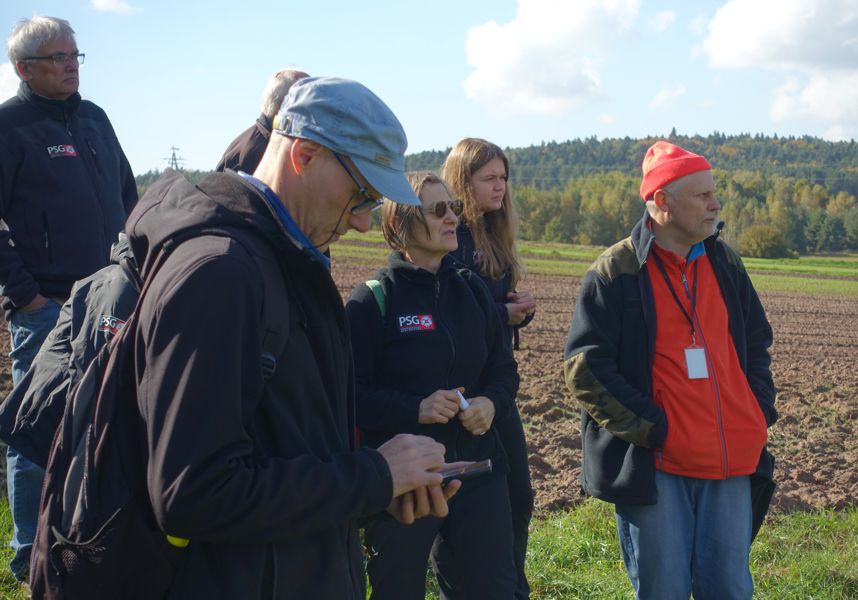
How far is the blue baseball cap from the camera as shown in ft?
6.55

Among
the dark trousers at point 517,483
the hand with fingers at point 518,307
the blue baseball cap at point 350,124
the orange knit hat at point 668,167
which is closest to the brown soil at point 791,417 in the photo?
the dark trousers at point 517,483

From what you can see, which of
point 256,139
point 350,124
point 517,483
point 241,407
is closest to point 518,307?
point 517,483

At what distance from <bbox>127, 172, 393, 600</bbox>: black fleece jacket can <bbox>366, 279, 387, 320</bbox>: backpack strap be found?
1551 mm

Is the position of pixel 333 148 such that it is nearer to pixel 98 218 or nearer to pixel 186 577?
pixel 186 577

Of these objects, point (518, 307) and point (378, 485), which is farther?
point (518, 307)

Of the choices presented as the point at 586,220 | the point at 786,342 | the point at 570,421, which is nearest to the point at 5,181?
the point at 570,421

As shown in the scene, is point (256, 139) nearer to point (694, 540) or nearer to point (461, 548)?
point (461, 548)

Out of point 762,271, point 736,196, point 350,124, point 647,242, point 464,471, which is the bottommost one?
point 762,271

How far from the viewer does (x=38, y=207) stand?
171 inches

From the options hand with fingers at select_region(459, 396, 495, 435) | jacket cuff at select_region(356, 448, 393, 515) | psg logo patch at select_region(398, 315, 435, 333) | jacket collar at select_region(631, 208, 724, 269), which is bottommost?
hand with fingers at select_region(459, 396, 495, 435)

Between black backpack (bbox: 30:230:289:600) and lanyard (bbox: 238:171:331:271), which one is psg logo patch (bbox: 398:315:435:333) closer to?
lanyard (bbox: 238:171:331:271)

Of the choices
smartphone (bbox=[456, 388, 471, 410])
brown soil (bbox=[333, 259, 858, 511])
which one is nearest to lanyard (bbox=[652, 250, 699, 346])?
smartphone (bbox=[456, 388, 471, 410])

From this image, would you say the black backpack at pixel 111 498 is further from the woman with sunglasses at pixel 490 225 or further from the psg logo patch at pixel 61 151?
the psg logo patch at pixel 61 151

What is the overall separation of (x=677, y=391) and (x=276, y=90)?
2.32 m
